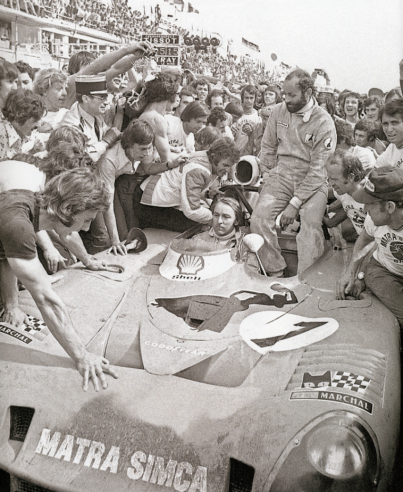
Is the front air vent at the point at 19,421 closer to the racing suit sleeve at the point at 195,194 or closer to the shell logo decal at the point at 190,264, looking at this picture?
the shell logo decal at the point at 190,264

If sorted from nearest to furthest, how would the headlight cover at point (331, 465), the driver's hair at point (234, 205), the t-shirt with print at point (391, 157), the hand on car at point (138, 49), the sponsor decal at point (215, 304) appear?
the headlight cover at point (331, 465) → the t-shirt with print at point (391, 157) → the sponsor decal at point (215, 304) → the hand on car at point (138, 49) → the driver's hair at point (234, 205)

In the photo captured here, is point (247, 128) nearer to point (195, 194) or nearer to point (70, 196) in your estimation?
point (195, 194)

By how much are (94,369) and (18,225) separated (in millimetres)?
821

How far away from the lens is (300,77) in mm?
2992

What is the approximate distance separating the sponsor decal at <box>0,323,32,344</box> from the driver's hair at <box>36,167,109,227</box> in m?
0.64

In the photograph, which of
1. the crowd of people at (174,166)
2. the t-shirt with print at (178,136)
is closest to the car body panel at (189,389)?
the crowd of people at (174,166)

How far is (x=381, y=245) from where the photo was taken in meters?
3.05

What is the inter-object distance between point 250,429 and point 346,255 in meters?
1.18

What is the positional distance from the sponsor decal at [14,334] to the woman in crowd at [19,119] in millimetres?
959

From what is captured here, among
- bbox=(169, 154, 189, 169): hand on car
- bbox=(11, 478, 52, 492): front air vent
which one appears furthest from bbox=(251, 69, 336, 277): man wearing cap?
bbox=(11, 478, 52, 492): front air vent

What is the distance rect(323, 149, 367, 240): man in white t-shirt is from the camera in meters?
2.98

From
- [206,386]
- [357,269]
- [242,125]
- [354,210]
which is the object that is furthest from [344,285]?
[242,125]

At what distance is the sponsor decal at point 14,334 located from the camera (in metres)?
3.05

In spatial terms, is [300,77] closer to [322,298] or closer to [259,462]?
[322,298]
